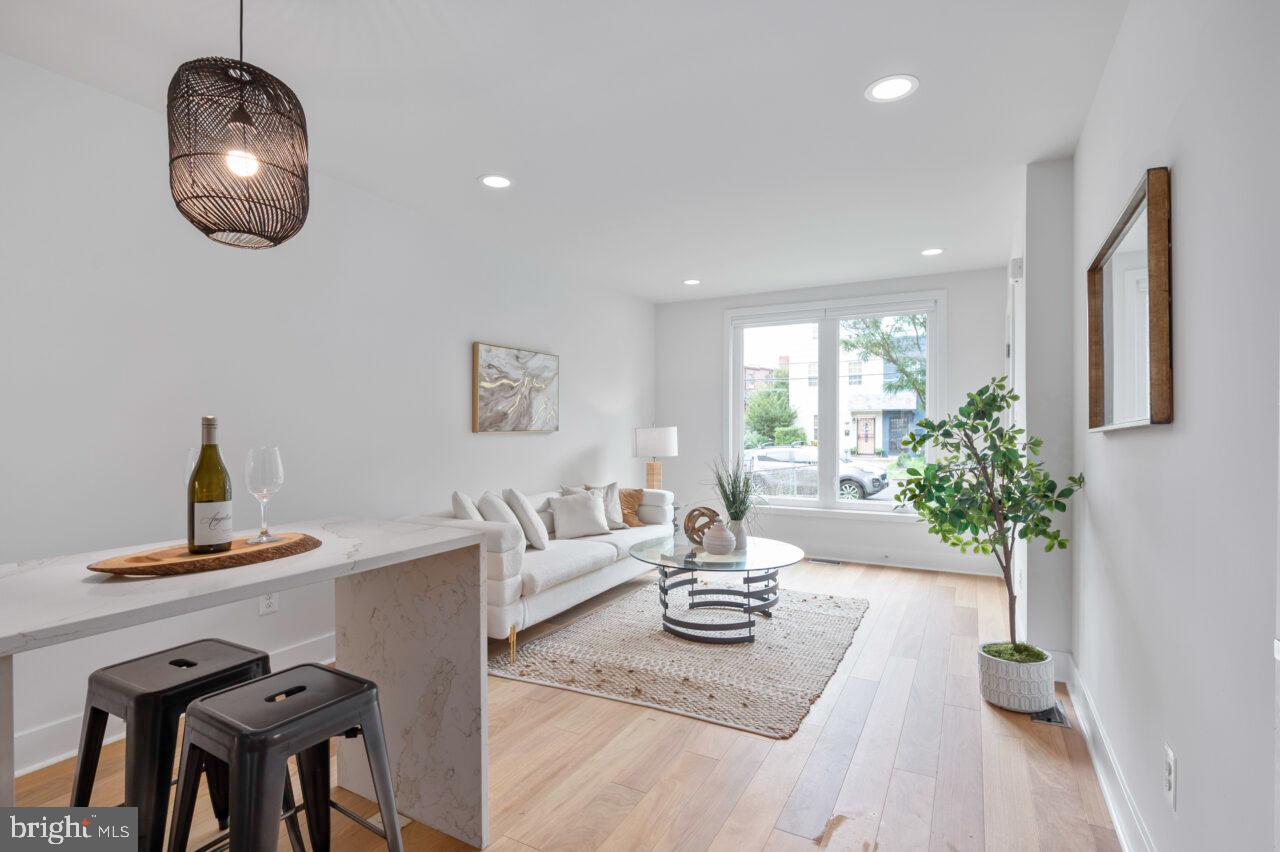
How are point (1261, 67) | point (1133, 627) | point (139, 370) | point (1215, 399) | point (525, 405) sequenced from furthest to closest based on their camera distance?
point (525, 405) → point (139, 370) → point (1133, 627) → point (1215, 399) → point (1261, 67)

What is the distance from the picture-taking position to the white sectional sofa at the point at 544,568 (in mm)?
3236

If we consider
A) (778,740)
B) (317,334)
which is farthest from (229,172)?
(778,740)

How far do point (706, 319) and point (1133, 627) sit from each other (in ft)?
15.9

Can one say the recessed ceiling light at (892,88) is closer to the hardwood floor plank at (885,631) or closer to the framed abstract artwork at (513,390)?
the hardwood floor plank at (885,631)

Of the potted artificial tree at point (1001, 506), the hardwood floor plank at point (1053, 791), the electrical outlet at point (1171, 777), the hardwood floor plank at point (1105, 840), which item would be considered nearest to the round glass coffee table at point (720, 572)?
the potted artificial tree at point (1001, 506)

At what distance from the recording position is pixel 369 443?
11.6 ft

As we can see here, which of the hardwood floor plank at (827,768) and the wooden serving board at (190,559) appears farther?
the hardwood floor plank at (827,768)

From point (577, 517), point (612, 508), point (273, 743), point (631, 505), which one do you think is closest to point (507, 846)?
point (273, 743)

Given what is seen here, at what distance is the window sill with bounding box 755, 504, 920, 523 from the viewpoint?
5.44 m

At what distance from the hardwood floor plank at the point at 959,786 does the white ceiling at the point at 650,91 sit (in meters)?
2.48

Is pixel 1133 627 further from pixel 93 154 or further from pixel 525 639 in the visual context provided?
pixel 93 154

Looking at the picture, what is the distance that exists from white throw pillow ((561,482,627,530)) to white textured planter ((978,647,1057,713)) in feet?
8.83

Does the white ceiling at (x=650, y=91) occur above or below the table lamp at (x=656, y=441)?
above

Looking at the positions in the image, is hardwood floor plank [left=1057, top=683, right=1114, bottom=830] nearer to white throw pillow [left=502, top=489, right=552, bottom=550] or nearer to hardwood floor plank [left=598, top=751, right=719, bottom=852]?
hardwood floor plank [left=598, top=751, right=719, bottom=852]
